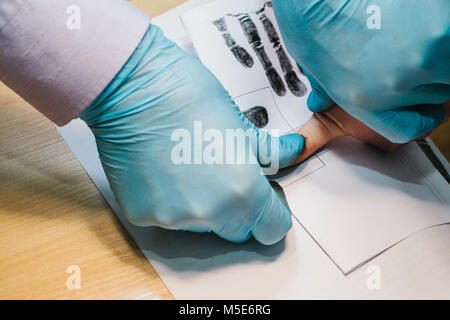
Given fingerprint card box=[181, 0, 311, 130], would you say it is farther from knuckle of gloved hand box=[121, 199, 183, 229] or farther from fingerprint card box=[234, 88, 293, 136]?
knuckle of gloved hand box=[121, 199, 183, 229]

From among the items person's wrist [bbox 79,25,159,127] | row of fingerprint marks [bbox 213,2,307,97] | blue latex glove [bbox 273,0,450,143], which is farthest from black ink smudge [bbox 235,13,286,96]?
person's wrist [bbox 79,25,159,127]

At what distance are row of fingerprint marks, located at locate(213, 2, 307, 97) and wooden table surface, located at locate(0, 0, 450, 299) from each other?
0.34 m

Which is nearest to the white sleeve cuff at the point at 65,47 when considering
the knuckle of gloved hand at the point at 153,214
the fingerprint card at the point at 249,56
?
the knuckle of gloved hand at the point at 153,214

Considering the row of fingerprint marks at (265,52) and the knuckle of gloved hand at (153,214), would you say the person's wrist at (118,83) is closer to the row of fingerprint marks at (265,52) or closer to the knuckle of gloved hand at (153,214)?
the knuckle of gloved hand at (153,214)

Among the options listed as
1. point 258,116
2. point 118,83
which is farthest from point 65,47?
point 258,116

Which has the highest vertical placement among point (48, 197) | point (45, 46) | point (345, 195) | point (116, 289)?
point (45, 46)

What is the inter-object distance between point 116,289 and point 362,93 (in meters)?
0.44

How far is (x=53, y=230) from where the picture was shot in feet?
2.02

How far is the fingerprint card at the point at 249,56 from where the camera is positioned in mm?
725

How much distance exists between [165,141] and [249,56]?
12.3 inches

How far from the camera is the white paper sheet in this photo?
1.94 feet
